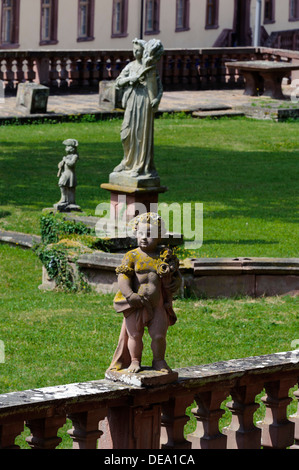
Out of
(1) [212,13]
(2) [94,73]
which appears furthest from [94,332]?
(1) [212,13]

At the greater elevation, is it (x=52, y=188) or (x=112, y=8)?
(x=112, y=8)

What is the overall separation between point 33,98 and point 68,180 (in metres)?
12.7

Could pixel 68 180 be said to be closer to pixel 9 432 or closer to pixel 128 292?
pixel 128 292

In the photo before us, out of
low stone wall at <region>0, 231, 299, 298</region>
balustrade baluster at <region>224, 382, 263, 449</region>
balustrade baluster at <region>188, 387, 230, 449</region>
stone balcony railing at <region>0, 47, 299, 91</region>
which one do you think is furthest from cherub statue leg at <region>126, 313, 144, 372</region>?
stone balcony railing at <region>0, 47, 299, 91</region>

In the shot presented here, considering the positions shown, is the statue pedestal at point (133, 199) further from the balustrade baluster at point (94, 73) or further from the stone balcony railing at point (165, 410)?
the balustrade baluster at point (94, 73)

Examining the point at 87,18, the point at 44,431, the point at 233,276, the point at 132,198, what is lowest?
the point at 233,276

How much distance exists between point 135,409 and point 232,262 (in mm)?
7916

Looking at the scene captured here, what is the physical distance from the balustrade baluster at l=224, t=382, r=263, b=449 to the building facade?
34.3 m

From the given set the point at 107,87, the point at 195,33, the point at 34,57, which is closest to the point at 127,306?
the point at 107,87

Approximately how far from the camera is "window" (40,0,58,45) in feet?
140

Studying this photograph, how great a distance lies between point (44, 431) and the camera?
648 cm

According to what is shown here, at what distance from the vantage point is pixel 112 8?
45156 mm

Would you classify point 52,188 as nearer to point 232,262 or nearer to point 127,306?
point 232,262

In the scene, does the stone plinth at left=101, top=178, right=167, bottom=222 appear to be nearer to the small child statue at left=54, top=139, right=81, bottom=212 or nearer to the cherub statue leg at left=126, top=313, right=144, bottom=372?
the small child statue at left=54, top=139, right=81, bottom=212
